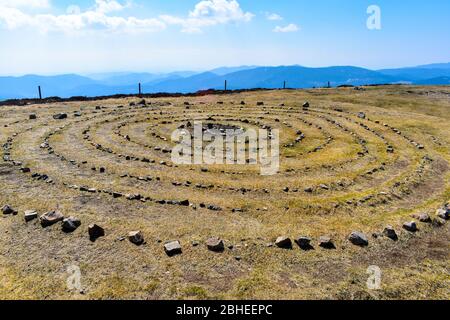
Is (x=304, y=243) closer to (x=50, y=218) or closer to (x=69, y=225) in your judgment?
(x=69, y=225)

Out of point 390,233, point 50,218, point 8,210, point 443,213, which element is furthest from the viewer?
point 443,213

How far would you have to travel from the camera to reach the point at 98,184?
59.2ft

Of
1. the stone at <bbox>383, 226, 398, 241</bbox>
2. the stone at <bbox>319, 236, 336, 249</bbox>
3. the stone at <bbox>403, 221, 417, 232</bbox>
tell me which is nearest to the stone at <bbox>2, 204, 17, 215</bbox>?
the stone at <bbox>319, 236, 336, 249</bbox>

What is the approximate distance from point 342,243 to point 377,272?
1877 mm

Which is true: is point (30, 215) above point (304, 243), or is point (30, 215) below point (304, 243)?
above

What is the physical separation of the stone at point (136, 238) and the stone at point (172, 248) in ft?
3.63

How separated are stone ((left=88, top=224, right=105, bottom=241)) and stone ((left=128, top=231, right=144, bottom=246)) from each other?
120cm

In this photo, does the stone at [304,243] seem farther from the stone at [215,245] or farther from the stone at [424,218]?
the stone at [424,218]

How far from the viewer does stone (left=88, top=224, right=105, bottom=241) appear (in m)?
13.0

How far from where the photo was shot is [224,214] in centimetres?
1520

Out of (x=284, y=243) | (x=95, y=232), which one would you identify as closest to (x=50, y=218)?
(x=95, y=232)

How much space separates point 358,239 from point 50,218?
1234 cm
